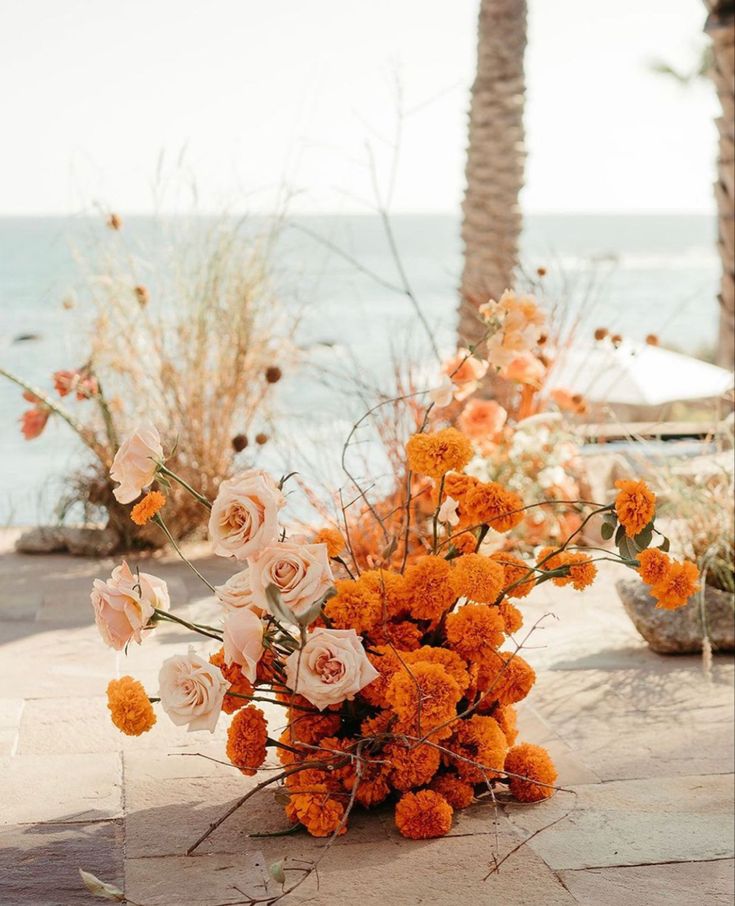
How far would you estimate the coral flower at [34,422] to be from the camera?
14.8 ft

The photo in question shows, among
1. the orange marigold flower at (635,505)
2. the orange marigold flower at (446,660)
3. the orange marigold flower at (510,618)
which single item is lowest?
the orange marigold flower at (446,660)

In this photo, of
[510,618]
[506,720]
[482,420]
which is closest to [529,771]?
[506,720]

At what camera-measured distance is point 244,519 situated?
2.19m

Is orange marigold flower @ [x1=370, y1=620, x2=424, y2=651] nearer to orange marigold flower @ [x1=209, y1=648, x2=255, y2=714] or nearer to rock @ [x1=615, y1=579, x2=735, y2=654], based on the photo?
orange marigold flower @ [x1=209, y1=648, x2=255, y2=714]

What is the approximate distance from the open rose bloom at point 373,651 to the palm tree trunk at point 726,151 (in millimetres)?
2062

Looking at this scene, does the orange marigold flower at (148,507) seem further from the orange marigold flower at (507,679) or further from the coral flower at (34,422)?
the coral flower at (34,422)

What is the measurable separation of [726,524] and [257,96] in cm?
3147

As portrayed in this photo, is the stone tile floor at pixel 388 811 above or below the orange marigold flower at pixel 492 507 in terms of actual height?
below

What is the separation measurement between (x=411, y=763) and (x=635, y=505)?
0.64 metres

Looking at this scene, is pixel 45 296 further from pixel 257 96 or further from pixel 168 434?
pixel 257 96

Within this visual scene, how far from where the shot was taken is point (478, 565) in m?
2.31

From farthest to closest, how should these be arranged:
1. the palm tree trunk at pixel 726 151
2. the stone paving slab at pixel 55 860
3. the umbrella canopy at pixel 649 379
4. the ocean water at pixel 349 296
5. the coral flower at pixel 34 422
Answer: the umbrella canopy at pixel 649 379, the ocean water at pixel 349 296, the coral flower at pixel 34 422, the palm tree trunk at pixel 726 151, the stone paving slab at pixel 55 860

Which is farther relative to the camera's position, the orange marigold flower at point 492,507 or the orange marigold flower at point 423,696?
the orange marigold flower at point 492,507

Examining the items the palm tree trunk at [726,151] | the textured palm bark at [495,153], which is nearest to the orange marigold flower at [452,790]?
the palm tree trunk at [726,151]
